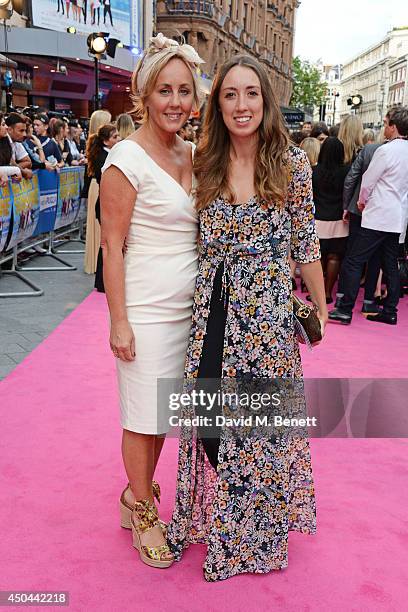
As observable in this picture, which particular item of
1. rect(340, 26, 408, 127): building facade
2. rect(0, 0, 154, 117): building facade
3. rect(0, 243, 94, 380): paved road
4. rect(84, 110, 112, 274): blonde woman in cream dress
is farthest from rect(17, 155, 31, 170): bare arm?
rect(340, 26, 408, 127): building facade

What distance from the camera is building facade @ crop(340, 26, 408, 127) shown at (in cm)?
12569

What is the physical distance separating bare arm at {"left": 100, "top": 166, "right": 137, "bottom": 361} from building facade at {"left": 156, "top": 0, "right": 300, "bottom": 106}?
26.0 m

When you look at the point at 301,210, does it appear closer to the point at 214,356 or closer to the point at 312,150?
the point at 214,356

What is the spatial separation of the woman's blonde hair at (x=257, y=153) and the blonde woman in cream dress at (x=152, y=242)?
3.3 inches

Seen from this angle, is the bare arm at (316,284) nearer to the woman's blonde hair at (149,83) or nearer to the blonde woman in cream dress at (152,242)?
the blonde woman in cream dress at (152,242)

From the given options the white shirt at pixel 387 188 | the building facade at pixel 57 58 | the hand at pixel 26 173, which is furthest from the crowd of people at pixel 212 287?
the building facade at pixel 57 58

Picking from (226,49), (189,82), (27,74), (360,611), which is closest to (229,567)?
(360,611)

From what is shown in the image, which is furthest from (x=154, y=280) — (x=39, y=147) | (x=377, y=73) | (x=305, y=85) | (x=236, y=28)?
(x=377, y=73)

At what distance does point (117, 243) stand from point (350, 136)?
16.7 feet

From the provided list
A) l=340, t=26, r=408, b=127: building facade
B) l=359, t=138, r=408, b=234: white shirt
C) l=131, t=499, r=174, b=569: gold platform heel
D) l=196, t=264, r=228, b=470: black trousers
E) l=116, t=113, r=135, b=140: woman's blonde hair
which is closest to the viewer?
l=196, t=264, r=228, b=470: black trousers

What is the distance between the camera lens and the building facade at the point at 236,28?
4072 centimetres

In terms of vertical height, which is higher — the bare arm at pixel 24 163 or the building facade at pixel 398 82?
the building facade at pixel 398 82

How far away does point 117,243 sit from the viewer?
7.63ft

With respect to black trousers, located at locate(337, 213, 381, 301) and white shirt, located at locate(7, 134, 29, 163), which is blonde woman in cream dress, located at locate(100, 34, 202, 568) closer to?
black trousers, located at locate(337, 213, 381, 301)
